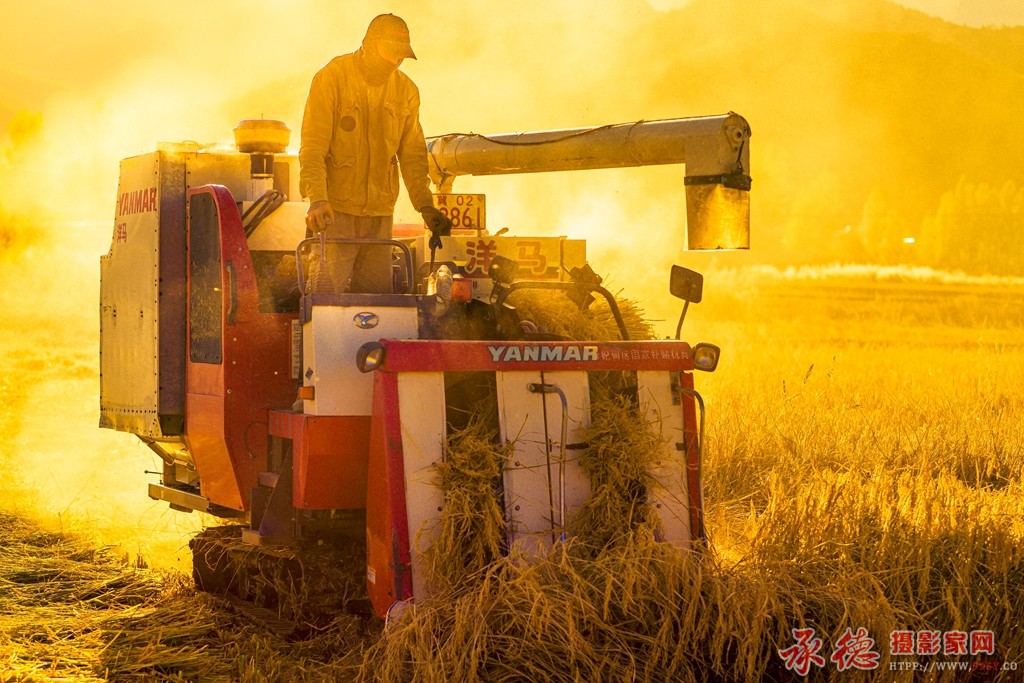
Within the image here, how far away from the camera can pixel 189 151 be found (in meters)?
7.61

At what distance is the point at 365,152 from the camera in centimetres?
718

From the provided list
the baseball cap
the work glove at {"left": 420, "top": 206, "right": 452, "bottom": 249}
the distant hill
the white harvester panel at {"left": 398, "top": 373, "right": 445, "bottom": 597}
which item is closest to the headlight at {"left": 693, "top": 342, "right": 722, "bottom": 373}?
the white harvester panel at {"left": 398, "top": 373, "right": 445, "bottom": 597}

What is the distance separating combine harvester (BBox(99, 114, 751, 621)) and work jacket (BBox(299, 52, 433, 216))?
0.36 meters

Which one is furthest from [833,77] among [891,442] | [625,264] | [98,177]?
[891,442]

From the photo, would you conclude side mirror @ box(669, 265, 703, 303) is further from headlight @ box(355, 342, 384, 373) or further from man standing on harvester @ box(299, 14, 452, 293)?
headlight @ box(355, 342, 384, 373)

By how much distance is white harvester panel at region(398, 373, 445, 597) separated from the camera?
5652mm

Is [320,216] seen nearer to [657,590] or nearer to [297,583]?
[297,583]

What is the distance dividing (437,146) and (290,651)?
455 centimetres

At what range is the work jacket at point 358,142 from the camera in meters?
6.93

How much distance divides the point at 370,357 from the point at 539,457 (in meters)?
0.88

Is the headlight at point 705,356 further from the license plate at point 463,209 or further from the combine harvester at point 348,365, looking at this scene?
the license plate at point 463,209

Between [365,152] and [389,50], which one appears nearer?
[389,50]

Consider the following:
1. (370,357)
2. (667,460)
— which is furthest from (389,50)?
(667,460)

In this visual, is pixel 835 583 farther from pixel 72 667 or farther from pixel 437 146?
pixel 437 146
